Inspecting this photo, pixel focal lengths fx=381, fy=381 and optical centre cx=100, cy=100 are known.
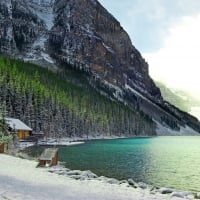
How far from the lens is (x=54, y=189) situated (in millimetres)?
23094

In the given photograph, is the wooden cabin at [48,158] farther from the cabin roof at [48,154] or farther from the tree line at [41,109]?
the tree line at [41,109]

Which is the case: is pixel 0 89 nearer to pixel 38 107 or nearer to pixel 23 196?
pixel 38 107

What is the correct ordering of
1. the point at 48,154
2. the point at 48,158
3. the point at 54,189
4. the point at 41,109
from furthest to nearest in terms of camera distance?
the point at 41,109
the point at 48,154
the point at 48,158
the point at 54,189

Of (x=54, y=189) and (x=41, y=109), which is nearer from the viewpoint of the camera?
(x=54, y=189)

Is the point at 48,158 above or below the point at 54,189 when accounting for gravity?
above

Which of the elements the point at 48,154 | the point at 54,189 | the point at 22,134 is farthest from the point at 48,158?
the point at 22,134

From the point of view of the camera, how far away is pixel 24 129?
96.4 meters

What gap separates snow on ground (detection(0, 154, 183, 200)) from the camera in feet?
67.5

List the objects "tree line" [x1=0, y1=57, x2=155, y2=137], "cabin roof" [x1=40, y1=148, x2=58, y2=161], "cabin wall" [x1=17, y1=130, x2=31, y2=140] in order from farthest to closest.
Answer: "tree line" [x1=0, y1=57, x2=155, y2=137] → "cabin wall" [x1=17, y1=130, x2=31, y2=140] → "cabin roof" [x1=40, y1=148, x2=58, y2=161]

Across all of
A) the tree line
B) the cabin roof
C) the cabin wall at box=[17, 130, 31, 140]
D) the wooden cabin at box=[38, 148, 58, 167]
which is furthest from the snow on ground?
the tree line

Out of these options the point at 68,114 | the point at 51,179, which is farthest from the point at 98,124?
the point at 51,179

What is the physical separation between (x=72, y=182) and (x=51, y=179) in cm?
160

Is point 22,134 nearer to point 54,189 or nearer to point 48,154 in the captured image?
point 48,154

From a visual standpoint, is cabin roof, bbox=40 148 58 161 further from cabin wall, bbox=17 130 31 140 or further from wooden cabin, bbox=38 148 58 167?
cabin wall, bbox=17 130 31 140
